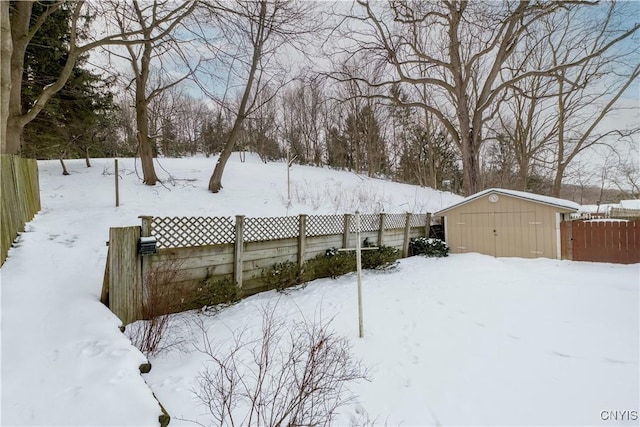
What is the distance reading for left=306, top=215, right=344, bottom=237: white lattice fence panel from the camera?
232 inches

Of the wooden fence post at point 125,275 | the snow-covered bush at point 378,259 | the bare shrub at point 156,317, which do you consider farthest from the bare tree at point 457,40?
the wooden fence post at point 125,275

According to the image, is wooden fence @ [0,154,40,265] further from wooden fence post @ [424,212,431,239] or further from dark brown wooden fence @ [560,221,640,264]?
dark brown wooden fence @ [560,221,640,264]

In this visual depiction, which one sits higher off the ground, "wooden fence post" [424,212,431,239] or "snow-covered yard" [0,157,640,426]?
"wooden fence post" [424,212,431,239]

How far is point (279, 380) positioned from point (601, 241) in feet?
29.1

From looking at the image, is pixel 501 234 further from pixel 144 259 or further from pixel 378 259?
pixel 144 259

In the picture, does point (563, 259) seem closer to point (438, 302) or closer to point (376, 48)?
point (438, 302)

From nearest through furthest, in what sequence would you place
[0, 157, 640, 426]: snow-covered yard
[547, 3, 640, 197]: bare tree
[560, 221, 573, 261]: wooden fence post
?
[0, 157, 640, 426]: snow-covered yard
[560, 221, 573, 261]: wooden fence post
[547, 3, 640, 197]: bare tree

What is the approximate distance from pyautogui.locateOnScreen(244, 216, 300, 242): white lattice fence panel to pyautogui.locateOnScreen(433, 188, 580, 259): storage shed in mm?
5796

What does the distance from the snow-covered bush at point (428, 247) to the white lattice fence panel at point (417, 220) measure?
0.49 m

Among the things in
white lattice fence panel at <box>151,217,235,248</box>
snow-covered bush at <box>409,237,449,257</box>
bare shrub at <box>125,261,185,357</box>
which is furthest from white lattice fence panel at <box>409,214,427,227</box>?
bare shrub at <box>125,261,185,357</box>

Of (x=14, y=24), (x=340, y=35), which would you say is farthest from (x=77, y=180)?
(x=340, y=35)

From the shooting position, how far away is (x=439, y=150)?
23.6 meters

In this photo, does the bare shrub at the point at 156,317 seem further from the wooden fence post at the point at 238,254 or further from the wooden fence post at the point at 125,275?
the wooden fence post at the point at 238,254

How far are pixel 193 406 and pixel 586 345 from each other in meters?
3.94
